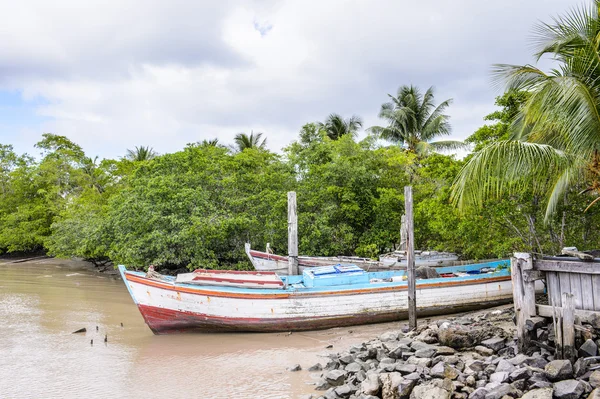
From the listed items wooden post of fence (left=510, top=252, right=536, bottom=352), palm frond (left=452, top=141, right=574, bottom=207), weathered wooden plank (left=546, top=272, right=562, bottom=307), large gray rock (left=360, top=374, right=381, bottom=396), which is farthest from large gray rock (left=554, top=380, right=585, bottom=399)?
palm frond (left=452, top=141, right=574, bottom=207)

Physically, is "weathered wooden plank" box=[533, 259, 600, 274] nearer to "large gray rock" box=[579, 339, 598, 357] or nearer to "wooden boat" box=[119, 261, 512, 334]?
"large gray rock" box=[579, 339, 598, 357]

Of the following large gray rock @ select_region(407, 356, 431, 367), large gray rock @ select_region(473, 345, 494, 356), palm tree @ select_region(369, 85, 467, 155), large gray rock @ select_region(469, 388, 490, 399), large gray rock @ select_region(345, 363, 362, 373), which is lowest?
large gray rock @ select_region(345, 363, 362, 373)

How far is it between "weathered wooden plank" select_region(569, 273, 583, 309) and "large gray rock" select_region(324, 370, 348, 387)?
12.0 feet

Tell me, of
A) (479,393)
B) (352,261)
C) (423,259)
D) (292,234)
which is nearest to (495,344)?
(479,393)

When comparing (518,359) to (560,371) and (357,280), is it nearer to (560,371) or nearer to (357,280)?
(560,371)

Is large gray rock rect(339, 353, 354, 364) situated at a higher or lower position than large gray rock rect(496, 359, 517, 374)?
lower

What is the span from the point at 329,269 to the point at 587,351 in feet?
24.4

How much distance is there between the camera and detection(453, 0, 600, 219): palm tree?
23.9 ft

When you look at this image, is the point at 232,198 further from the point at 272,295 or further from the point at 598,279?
the point at 598,279

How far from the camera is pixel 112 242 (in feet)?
66.7

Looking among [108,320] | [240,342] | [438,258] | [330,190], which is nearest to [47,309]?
[108,320]

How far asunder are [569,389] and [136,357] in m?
8.27

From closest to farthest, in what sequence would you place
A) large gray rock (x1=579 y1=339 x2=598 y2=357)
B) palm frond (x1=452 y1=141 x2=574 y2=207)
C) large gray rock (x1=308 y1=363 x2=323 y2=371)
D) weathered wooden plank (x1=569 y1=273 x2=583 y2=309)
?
1. large gray rock (x1=579 y1=339 x2=598 y2=357)
2. weathered wooden plank (x1=569 y1=273 x2=583 y2=309)
3. palm frond (x1=452 y1=141 x2=574 y2=207)
4. large gray rock (x1=308 y1=363 x2=323 y2=371)

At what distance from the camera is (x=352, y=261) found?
15859 mm
